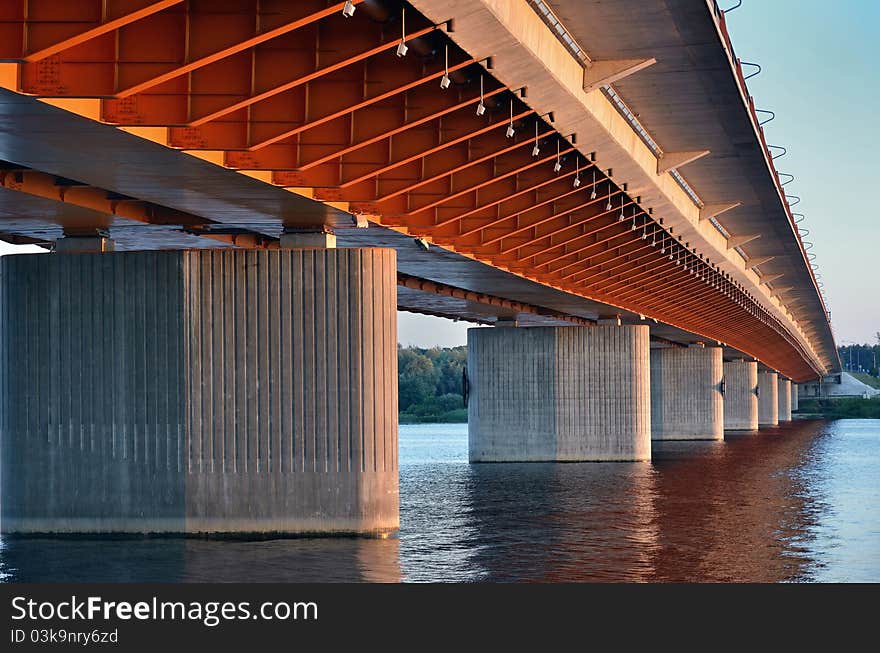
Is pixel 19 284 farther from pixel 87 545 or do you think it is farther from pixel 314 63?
pixel 314 63

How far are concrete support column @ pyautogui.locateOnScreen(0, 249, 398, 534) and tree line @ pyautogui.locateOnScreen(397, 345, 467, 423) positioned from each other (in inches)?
4864

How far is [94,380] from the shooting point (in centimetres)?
2788

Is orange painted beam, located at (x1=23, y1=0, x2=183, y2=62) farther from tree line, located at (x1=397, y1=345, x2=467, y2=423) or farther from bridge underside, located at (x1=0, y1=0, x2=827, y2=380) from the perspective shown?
tree line, located at (x1=397, y1=345, x2=467, y2=423)

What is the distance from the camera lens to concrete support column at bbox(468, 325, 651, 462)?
55.9 metres

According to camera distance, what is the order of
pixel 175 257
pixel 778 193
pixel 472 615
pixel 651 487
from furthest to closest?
pixel 651 487
pixel 778 193
pixel 175 257
pixel 472 615

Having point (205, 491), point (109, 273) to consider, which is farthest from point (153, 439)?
point (109, 273)

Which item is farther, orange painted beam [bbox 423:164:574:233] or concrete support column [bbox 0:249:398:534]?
orange painted beam [bbox 423:164:574:233]

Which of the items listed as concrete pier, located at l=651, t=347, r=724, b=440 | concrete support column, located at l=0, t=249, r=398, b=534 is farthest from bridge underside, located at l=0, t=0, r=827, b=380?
concrete pier, located at l=651, t=347, r=724, b=440

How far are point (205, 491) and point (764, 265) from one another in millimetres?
30717

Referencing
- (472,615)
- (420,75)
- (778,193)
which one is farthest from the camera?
(778,193)

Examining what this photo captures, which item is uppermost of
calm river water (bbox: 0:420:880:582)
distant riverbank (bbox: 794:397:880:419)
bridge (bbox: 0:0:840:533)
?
bridge (bbox: 0:0:840:533)

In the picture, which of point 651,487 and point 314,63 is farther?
point 651,487

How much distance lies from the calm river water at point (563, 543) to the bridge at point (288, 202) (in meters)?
1.68

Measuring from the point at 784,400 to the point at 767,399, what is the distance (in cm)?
2431
